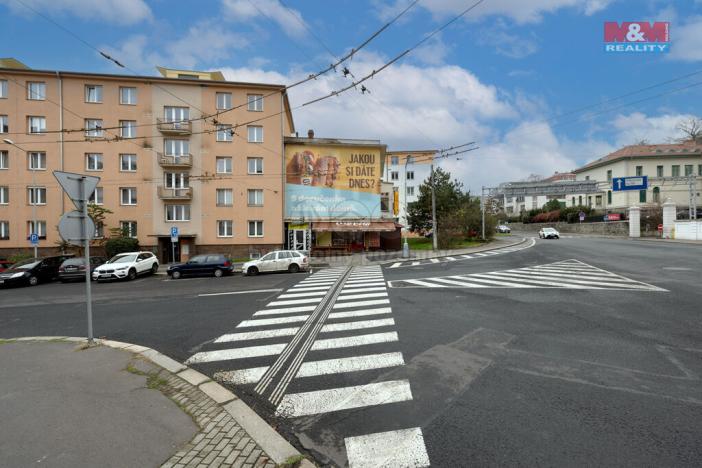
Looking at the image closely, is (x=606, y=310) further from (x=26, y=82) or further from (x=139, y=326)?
(x=26, y=82)

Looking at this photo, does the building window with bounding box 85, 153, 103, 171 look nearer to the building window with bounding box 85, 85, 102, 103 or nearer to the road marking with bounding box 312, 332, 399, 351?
the building window with bounding box 85, 85, 102, 103

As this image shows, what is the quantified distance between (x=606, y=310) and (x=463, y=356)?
17.0 feet

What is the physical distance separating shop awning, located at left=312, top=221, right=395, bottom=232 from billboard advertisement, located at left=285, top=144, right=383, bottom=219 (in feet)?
5.51

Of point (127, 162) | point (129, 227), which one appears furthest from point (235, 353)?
point (127, 162)

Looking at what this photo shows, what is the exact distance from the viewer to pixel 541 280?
532 inches

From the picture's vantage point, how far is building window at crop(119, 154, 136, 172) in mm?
29812

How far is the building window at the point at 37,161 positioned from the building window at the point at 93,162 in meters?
3.38

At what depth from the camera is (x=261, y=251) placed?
102 ft

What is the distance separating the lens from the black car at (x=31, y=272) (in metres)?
18.5

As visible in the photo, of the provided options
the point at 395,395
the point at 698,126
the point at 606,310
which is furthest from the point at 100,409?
the point at 698,126

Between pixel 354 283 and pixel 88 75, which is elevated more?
pixel 88 75

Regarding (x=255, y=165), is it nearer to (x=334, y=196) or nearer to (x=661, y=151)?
(x=334, y=196)

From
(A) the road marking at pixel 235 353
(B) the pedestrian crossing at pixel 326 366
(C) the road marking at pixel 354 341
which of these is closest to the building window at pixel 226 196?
(B) the pedestrian crossing at pixel 326 366

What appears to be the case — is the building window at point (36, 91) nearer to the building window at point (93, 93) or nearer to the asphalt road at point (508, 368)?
the building window at point (93, 93)
